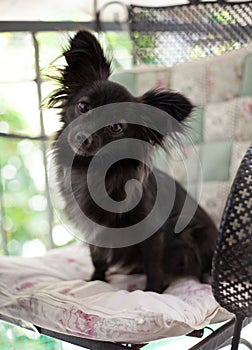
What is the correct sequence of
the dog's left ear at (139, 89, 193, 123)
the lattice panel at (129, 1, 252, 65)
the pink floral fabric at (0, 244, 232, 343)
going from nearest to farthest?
1. the pink floral fabric at (0, 244, 232, 343)
2. the dog's left ear at (139, 89, 193, 123)
3. the lattice panel at (129, 1, 252, 65)

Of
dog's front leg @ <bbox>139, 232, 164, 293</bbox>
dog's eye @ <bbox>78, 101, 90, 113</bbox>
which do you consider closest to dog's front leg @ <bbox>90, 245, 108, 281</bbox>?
dog's front leg @ <bbox>139, 232, 164, 293</bbox>

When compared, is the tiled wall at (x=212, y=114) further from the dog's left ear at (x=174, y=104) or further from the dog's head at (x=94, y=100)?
the dog's left ear at (x=174, y=104)

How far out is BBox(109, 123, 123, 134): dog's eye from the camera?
1.56m

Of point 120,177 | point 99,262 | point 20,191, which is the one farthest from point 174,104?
point 20,191

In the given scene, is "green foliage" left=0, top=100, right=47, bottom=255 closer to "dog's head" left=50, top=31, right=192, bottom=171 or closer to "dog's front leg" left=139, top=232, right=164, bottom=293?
"dog's head" left=50, top=31, right=192, bottom=171

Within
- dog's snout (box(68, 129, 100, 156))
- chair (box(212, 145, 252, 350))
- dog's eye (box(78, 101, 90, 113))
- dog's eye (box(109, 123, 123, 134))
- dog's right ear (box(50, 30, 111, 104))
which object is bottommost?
chair (box(212, 145, 252, 350))

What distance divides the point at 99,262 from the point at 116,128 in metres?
0.49

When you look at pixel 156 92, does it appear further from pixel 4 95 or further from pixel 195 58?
pixel 4 95

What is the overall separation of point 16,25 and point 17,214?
1.20 meters

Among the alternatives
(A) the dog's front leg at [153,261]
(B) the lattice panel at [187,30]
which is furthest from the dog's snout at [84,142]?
(B) the lattice panel at [187,30]

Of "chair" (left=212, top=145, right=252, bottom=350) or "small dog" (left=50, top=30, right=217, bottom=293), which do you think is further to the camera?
"small dog" (left=50, top=30, right=217, bottom=293)

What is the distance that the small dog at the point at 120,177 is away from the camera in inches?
62.4

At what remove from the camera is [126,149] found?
63.7 inches

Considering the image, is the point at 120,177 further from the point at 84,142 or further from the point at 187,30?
the point at 187,30
